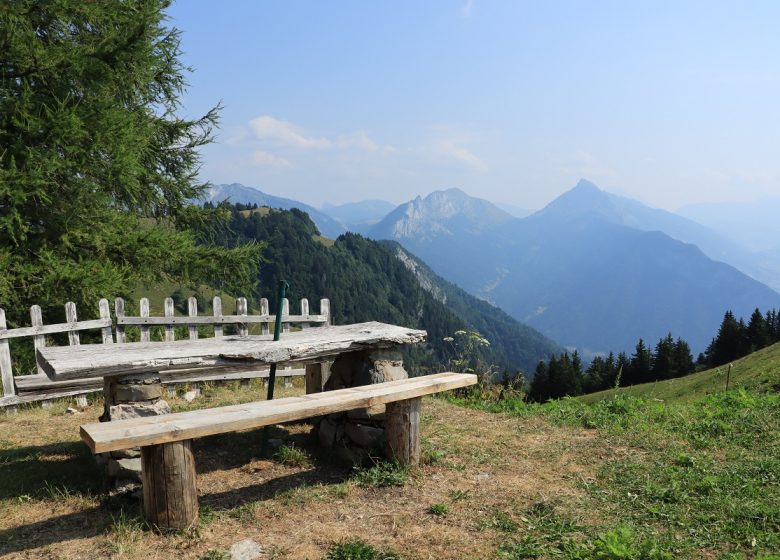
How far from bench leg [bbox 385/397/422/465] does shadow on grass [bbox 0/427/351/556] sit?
57 centimetres

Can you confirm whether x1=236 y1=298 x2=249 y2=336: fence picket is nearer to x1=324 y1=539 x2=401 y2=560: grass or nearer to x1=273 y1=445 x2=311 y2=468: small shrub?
x1=273 y1=445 x2=311 y2=468: small shrub

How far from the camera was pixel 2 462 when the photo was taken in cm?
598

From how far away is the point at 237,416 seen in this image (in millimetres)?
4555

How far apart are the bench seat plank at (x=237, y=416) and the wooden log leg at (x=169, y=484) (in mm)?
163

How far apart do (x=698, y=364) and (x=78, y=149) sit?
5439 centimetres

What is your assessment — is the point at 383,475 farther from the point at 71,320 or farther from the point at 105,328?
the point at 71,320

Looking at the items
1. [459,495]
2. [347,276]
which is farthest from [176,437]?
[347,276]

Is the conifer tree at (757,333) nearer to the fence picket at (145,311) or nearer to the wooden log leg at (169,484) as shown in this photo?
the fence picket at (145,311)

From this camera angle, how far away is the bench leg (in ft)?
18.8

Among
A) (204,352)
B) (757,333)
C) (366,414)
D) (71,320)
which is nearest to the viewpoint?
(204,352)

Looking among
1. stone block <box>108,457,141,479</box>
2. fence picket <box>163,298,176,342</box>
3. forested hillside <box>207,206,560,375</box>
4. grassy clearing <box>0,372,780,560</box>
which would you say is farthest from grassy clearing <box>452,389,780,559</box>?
forested hillside <box>207,206,560,375</box>

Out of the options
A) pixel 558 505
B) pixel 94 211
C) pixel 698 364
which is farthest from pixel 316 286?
pixel 558 505

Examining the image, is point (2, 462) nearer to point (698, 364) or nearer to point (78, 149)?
point (78, 149)

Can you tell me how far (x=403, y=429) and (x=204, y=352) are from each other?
2184 millimetres
